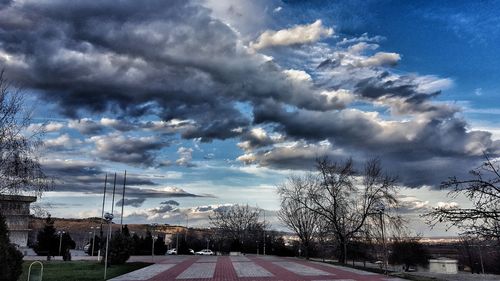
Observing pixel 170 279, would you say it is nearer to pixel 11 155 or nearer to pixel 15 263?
pixel 15 263

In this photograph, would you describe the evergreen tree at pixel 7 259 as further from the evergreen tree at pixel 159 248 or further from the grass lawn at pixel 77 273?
the evergreen tree at pixel 159 248

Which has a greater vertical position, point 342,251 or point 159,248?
point 342,251

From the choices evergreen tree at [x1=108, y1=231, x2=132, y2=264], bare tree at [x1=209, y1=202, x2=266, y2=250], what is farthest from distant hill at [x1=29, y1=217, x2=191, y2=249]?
evergreen tree at [x1=108, y1=231, x2=132, y2=264]

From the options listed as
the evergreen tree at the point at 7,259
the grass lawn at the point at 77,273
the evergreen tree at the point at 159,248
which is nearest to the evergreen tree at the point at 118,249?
the grass lawn at the point at 77,273

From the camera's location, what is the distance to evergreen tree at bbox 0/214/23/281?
1473 cm

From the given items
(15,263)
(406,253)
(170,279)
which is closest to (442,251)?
(406,253)

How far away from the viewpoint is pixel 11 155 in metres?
23.9

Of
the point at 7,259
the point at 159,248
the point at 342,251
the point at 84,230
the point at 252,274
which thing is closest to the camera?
the point at 7,259

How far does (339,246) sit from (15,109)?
31199 millimetres

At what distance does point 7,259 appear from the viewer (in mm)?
15219

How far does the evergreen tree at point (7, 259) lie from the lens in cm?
1473

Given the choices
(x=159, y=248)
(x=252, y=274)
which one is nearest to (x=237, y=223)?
(x=159, y=248)

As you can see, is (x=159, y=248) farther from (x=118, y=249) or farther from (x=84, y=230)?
(x=84, y=230)

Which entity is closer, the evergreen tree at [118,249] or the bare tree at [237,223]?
the evergreen tree at [118,249]
